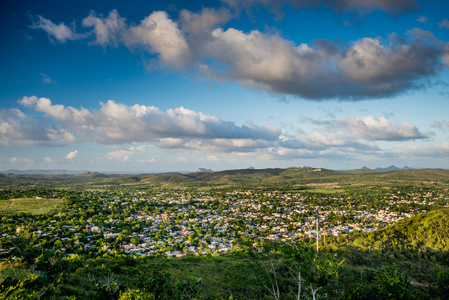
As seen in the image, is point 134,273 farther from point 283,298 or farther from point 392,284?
point 392,284

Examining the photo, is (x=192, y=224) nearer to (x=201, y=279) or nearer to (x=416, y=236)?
(x=201, y=279)

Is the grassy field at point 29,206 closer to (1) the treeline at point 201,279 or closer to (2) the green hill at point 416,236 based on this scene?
(1) the treeline at point 201,279

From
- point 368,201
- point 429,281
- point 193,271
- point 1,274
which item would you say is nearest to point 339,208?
point 368,201

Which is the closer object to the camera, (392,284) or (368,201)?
(392,284)

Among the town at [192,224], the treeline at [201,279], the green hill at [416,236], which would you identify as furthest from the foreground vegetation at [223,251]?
the town at [192,224]

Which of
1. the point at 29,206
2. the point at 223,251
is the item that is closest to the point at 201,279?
the point at 223,251

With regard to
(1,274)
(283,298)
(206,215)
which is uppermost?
(1,274)
